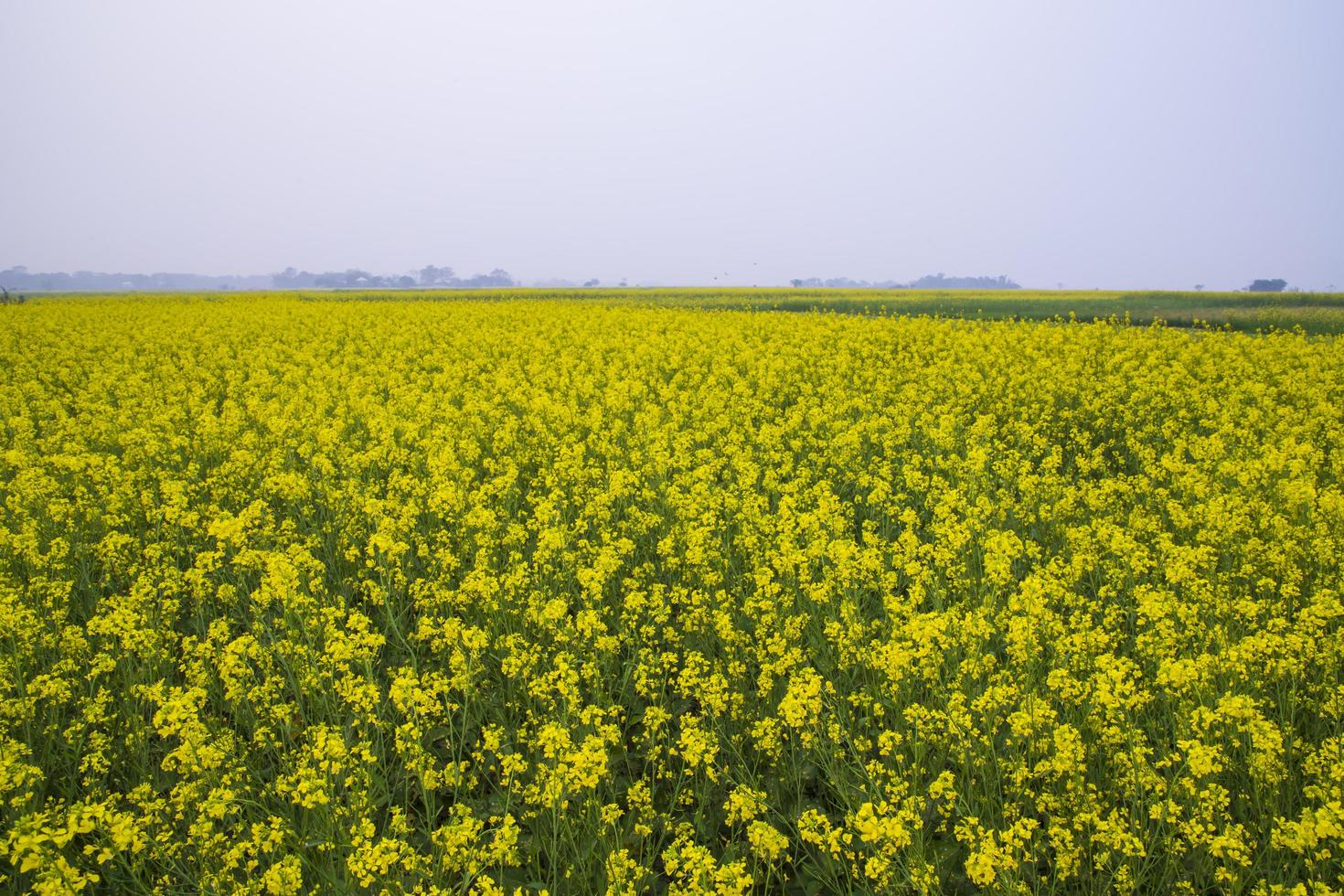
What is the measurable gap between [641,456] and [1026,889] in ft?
19.2

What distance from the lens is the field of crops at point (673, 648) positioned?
10.8 ft

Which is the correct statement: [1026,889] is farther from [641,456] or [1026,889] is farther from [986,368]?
[986,368]

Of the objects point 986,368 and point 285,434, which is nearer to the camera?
point 285,434

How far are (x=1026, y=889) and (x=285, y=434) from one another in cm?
894

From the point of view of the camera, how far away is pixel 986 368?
13250 mm

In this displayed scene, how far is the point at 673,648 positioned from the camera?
5309 millimetres

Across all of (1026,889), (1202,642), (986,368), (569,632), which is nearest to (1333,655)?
(1202,642)

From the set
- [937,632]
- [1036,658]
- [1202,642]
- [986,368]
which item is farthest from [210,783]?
[986,368]

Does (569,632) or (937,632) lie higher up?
(937,632)

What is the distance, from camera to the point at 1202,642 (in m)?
4.38

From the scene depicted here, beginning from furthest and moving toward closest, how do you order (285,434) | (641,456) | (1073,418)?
(1073,418)
(285,434)
(641,456)

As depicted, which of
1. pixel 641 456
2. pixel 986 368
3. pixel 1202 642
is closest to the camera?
pixel 1202 642

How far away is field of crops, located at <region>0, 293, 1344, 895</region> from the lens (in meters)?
3.28

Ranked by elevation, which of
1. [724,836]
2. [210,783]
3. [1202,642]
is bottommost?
[724,836]
